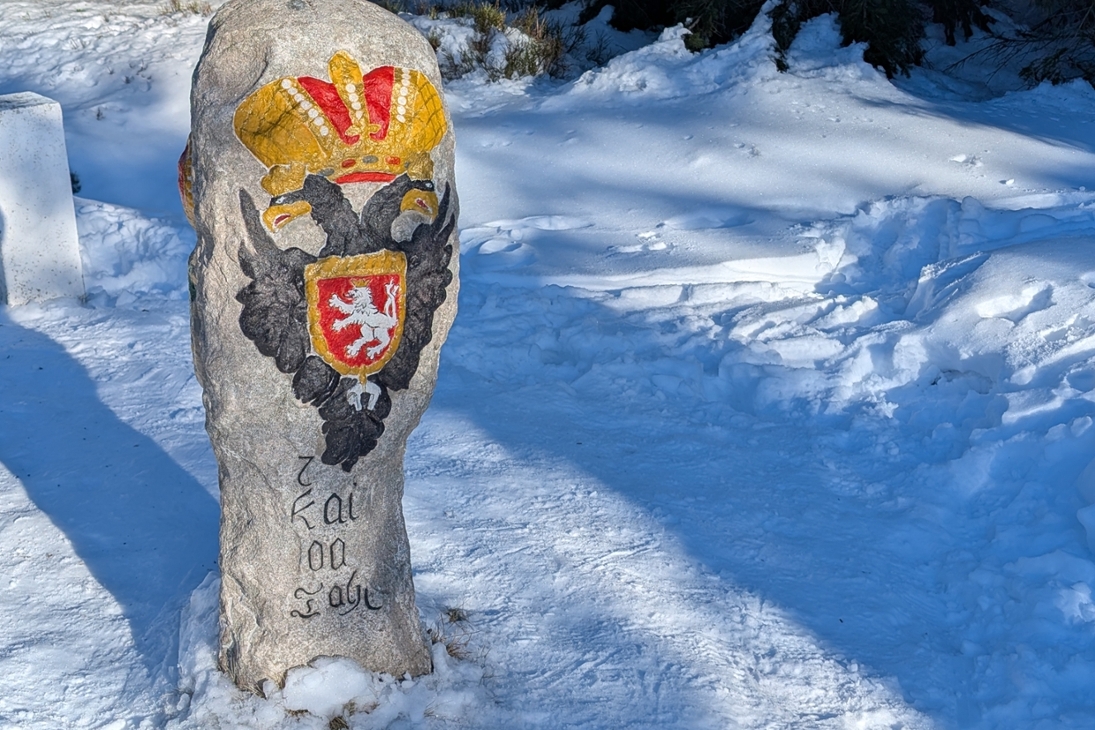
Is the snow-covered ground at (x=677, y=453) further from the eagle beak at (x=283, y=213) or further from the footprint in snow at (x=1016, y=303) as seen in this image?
the eagle beak at (x=283, y=213)

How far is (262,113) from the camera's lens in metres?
2.19

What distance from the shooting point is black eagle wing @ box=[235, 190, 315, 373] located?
227 centimetres

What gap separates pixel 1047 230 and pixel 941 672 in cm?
290

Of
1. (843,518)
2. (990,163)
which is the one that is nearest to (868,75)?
(990,163)

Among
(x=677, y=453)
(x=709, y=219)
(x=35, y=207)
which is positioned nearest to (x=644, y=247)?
(x=709, y=219)

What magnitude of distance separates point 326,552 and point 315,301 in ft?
2.04

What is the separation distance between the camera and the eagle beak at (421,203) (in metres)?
2.34

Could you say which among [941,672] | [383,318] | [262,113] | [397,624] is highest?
[262,113]

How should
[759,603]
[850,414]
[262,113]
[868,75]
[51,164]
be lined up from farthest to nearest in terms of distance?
[868,75] → [51,164] → [850,414] → [759,603] → [262,113]

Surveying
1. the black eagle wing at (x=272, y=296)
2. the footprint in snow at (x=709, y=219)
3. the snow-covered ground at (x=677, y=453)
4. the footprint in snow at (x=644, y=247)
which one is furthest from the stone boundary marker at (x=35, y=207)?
the black eagle wing at (x=272, y=296)

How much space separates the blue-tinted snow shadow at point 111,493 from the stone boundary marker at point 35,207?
0.56 m

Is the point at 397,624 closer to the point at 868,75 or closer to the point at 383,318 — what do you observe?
the point at 383,318

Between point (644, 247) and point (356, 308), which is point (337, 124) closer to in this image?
point (356, 308)

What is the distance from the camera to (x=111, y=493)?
11.6ft
